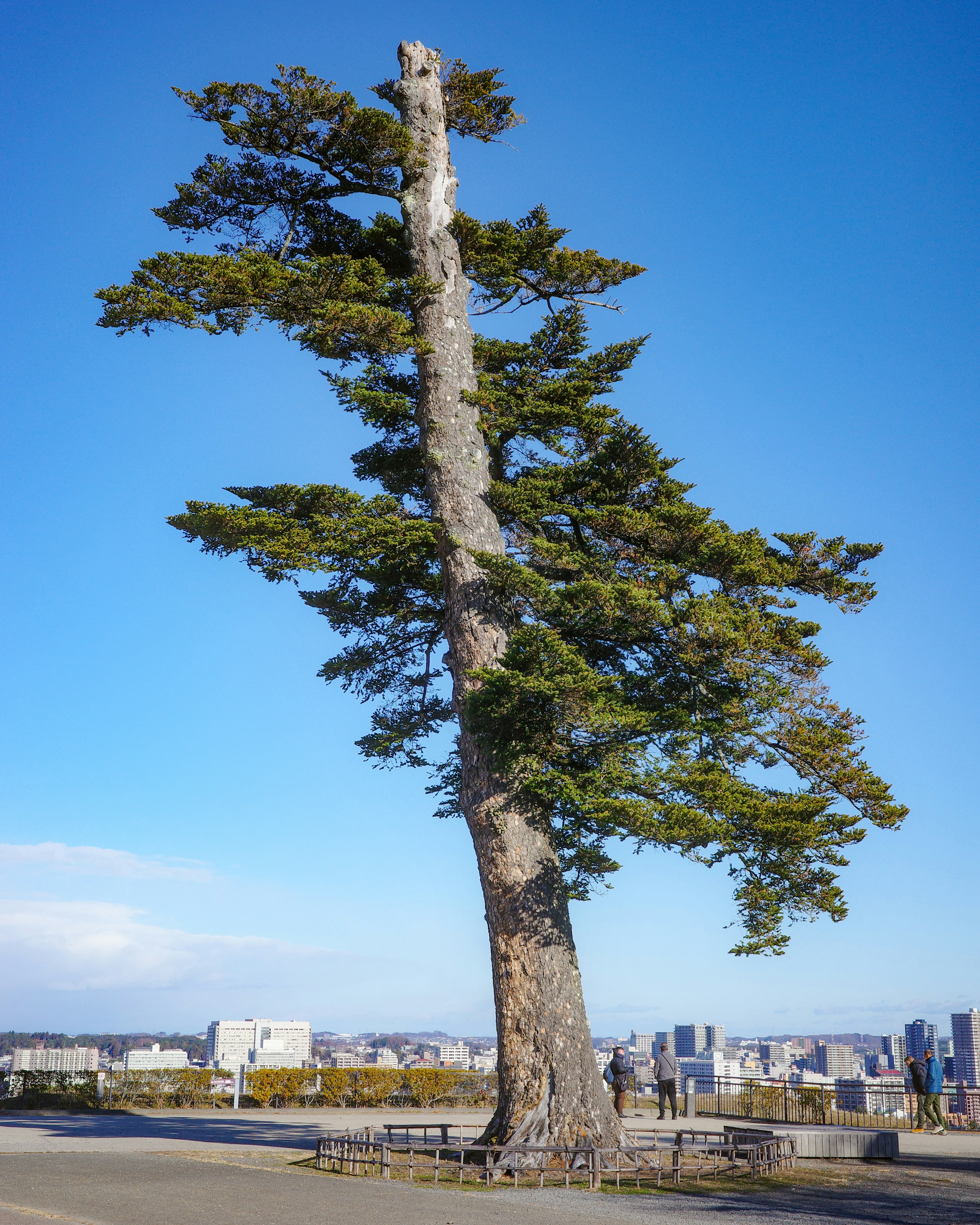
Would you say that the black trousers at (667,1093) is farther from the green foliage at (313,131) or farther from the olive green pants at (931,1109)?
the green foliage at (313,131)

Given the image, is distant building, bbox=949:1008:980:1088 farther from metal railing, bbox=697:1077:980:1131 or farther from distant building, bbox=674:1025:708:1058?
metal railing, bbox=697:1077:980:1131

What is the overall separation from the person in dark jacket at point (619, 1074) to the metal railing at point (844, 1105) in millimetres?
3507

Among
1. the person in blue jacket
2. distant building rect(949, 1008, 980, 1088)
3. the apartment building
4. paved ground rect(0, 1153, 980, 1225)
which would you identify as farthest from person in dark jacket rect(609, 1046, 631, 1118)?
distant building rect(949, 1008, 980, 1088)

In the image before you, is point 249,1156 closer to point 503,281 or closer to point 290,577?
point 290,577

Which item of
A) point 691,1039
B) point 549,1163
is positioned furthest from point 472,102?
point 691,1039

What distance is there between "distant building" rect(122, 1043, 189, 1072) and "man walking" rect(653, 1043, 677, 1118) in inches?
381

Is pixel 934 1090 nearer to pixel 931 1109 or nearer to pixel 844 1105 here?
pixel 931 1109

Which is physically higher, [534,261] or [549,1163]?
[534,261]

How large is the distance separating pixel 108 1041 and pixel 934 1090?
54501 mm

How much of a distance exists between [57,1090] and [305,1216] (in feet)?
48.3

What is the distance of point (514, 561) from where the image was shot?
12.2 meters

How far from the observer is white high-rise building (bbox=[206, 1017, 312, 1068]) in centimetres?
2153

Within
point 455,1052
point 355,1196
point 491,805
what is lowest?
point 455,1052

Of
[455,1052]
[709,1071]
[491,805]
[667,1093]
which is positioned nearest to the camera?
[491,805]
